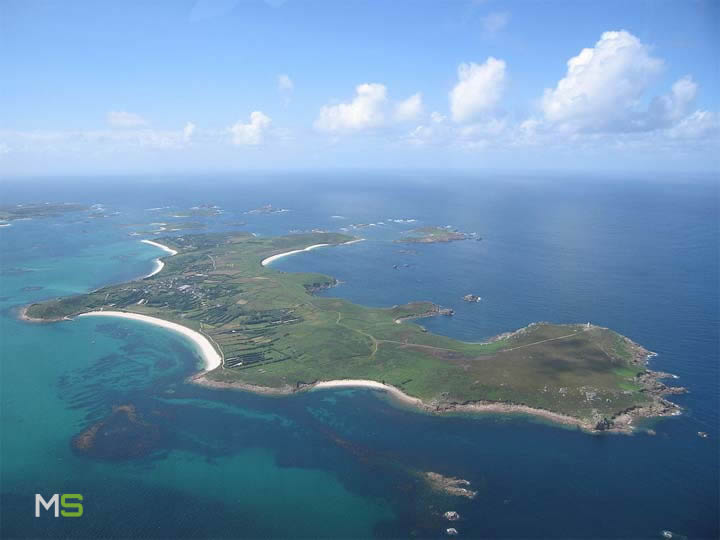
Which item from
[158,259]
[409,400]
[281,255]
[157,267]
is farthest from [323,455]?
[158,259]

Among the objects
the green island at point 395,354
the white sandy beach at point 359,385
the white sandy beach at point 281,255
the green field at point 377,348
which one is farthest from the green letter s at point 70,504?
the white sandy beach at point 281,255

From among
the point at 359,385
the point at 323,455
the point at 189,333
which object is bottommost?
the point at 323,455

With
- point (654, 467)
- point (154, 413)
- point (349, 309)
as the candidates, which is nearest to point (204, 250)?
point (349, 309)

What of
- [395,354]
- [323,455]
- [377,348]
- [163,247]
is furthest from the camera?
[163,247]

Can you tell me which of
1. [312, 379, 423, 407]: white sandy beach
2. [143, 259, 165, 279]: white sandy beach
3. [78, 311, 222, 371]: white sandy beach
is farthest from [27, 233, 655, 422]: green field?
[143, 259, 165, 279]: white sandy beach

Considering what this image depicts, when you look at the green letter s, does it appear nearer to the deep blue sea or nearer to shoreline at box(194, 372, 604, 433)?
the deep blue sea

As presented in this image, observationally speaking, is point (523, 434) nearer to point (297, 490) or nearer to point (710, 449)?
point (710, 449)

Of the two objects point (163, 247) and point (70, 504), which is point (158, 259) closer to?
point (163, 247)
